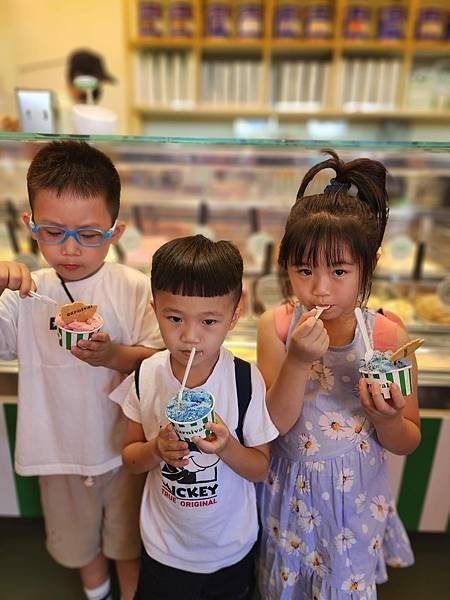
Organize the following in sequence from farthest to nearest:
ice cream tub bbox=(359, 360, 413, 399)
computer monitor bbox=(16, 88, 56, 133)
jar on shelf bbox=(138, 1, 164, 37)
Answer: jar on shelf bbox=(138, 1, 164, 37), computer monitor bbox=(16, 88, 56, 133), ice cream tub bbox=(359, 360, 413, 399)

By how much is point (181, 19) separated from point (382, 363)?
14.0 feet

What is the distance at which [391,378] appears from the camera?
92cm

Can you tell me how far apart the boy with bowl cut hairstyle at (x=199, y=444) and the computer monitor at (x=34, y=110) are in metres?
1.03

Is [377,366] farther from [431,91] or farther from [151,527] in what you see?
[431,91]

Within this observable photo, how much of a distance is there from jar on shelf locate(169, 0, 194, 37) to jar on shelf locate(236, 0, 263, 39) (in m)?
0.44

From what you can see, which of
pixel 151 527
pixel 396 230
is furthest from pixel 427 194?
pixel 151 527

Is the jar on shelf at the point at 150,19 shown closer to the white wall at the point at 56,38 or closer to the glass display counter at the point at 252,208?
the white wall at the point at 56,38

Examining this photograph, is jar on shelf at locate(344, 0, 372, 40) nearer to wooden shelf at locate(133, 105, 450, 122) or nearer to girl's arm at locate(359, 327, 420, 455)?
wooden shelf at locate(133, 105, 450, 122)

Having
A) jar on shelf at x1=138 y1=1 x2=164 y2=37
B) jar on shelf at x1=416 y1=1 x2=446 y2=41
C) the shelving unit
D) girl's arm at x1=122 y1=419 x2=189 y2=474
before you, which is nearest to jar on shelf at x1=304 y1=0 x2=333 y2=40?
the shelving unit

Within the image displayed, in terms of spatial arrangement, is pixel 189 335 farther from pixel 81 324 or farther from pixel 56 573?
pixel 56 573

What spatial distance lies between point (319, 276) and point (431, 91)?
433 cm

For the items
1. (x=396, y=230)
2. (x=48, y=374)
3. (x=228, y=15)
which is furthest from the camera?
(x=228, y=15)

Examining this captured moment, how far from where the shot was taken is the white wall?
4426mm

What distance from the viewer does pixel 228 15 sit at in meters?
4.16
